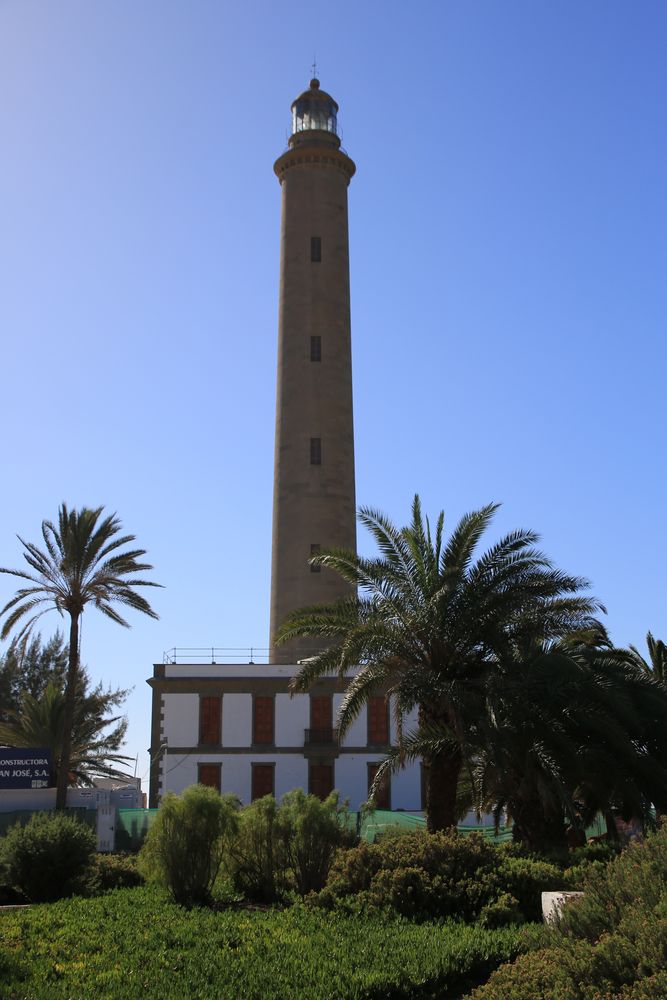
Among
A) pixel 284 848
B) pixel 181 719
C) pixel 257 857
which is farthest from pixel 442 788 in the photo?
pixel 181 719

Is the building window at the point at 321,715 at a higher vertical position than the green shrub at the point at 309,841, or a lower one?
higher

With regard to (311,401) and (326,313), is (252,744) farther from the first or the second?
(326,313)

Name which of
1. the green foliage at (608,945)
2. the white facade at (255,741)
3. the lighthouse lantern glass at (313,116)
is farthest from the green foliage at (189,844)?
the lighthouse lantern glass at (313,116)

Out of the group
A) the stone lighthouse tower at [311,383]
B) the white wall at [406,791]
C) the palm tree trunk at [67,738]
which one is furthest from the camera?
the stone lighthouse tower at [311,383]

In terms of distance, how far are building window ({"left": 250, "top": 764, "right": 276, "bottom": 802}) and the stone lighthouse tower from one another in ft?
13.2

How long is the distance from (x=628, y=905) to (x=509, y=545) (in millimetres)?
11718

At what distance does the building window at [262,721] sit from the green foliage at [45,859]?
1889 centimetres

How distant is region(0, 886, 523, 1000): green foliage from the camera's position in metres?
10.2

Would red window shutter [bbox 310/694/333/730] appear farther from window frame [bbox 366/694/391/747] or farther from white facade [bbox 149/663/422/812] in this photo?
window frame [bbox 366/694/391/747]

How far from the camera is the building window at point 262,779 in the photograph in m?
37.7

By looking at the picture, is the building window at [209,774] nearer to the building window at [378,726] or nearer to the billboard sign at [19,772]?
the building window at [378,726]

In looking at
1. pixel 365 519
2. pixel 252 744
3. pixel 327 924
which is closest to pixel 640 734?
pixel 365 519

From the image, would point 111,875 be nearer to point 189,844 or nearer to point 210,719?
point 189,844

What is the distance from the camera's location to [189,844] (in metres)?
17.9
